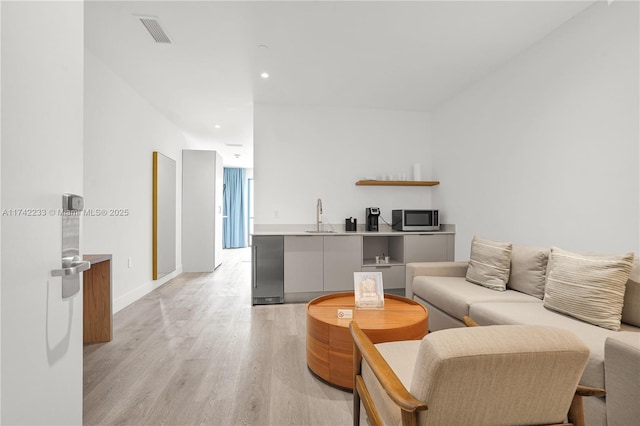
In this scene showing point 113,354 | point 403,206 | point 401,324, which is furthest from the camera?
point 403,206

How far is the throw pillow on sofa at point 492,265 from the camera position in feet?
8.66

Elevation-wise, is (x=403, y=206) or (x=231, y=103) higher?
(x=231, y=103)

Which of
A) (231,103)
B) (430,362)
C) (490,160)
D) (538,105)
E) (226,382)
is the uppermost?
(231,103)

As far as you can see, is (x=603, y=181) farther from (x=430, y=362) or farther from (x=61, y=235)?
(x=61, y=235)

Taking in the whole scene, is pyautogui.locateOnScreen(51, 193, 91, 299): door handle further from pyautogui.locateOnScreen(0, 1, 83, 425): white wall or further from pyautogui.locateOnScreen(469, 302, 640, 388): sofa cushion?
pyautogui.locateOnScreen(469, 302, 640, 388): sofa cushion

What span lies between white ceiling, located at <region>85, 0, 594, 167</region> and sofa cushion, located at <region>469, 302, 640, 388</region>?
85.6 inches

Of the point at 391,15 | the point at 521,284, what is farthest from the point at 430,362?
the point at 391,15

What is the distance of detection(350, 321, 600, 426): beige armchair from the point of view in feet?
2.80

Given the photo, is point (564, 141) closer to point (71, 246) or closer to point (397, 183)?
point (397, 183)

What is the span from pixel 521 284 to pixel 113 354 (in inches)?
128

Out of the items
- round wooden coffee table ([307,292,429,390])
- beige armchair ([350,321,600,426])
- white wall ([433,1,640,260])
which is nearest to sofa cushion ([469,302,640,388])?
round wooden coffee table ([307,292,429,390])

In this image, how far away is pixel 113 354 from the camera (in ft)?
7.99

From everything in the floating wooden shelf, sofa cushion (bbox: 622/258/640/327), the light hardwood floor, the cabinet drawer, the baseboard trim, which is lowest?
the light hardwood floor

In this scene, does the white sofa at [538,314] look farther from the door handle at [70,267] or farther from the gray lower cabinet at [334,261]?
the door handle at [70,267]
